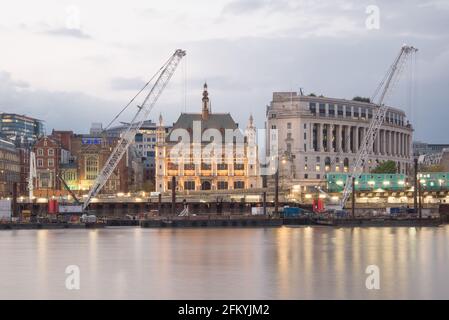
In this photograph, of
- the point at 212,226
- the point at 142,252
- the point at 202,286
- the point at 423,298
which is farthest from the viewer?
the point at 212,226

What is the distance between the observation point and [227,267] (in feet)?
245

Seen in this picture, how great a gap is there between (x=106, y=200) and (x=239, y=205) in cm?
2495

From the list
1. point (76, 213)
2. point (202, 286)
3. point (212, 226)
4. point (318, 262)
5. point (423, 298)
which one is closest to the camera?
point (423, 298)

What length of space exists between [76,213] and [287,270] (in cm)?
10270

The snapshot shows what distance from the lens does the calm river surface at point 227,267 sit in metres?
59.5

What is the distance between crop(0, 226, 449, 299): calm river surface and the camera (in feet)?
195

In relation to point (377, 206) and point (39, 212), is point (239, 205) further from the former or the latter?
point (39, 212)

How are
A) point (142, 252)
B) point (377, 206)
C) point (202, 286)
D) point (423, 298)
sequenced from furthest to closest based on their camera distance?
point (377, 206) < point (142, 252) < point (202, 286) < point (423, 298)

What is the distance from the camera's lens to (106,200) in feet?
616

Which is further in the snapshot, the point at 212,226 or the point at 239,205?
the point at 239,205

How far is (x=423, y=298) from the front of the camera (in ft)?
186
